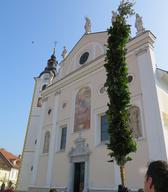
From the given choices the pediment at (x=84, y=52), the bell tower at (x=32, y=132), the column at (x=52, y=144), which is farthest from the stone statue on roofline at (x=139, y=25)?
the bell tower at (x=32, y=132)

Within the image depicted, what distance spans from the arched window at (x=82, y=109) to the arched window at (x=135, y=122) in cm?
362

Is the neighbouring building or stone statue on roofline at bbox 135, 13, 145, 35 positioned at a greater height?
stone statue on roofline at bbox 135, 13, 145, 35

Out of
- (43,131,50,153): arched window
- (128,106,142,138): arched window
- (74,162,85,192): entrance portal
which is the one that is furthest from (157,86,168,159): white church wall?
(43,131,50,153): arched window

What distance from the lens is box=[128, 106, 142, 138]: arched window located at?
1136 cm

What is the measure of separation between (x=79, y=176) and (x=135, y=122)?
5.39 metres

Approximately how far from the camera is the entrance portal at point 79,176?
44.3 feet

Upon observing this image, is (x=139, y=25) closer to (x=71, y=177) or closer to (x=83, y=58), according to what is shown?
(x=83, y=58)

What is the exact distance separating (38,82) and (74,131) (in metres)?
12.6

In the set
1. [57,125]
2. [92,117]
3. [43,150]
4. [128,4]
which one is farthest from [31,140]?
[128,4]

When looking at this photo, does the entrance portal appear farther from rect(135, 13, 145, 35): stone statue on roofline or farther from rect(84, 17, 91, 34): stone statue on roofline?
rect(84, 17, 91, 34): stone statue on roofline

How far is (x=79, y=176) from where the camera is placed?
13.9 metres

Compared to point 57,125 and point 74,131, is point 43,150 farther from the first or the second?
point 74,131

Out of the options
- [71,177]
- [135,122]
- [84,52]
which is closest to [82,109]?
[71,177]

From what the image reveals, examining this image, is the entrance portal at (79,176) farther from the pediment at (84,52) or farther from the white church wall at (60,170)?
the pediment at (84,52)
